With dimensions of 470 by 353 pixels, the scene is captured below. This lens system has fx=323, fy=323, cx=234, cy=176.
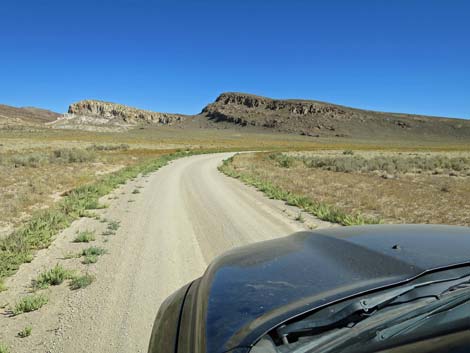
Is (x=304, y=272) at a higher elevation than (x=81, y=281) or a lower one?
higher

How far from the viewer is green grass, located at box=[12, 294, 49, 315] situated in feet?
12.6

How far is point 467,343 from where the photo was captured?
132cm

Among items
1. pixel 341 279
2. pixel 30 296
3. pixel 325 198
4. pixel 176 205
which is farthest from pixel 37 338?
pixel 325 198

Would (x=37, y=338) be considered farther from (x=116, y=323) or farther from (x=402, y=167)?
(x=402, y=167)

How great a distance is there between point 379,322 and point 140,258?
187 inches

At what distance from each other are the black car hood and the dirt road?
1.71m

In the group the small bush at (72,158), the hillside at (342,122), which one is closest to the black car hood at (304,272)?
the small bush at (72,158)

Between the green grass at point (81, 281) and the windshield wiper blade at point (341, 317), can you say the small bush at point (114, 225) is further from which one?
the windshield wiper blade at point (341, 317)

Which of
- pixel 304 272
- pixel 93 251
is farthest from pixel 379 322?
pixel 93 251

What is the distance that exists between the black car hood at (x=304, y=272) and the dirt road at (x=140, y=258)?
5.61ft

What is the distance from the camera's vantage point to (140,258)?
560cm

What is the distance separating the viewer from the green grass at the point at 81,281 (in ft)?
14.8

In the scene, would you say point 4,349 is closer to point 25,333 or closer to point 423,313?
point 25,333

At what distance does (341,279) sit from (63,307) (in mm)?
3572
